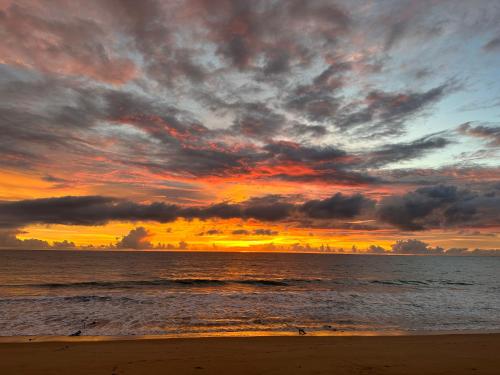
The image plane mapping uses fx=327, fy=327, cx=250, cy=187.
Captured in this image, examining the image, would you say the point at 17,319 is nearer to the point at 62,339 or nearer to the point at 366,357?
the point at 62,339

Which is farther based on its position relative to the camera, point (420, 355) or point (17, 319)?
point (17, 319)

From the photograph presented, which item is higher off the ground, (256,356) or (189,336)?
(256,356)

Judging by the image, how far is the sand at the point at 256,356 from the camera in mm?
10977

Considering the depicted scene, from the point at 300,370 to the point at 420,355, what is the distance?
571 centimetres

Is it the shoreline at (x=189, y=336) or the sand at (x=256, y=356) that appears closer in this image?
the sand at (x=256, y=356)

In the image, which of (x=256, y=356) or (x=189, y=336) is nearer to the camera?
(x=256, y=356)

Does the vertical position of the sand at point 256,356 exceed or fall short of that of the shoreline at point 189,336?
it exceeds it

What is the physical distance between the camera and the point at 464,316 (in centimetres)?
2603

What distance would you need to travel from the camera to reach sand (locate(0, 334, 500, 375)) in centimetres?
1098

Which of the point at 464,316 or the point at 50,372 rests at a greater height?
the point at 50,372

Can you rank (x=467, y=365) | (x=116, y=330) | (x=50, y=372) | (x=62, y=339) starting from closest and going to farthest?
(x=50, y=372)
(x=467, y=365)
(x=62, y=339)
(x=116, y=330)

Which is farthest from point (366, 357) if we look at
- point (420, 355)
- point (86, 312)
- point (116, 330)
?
point (86, 312)

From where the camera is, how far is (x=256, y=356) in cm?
1266

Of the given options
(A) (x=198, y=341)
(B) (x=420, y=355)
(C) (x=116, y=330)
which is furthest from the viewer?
(C) (x=116, y=330)
